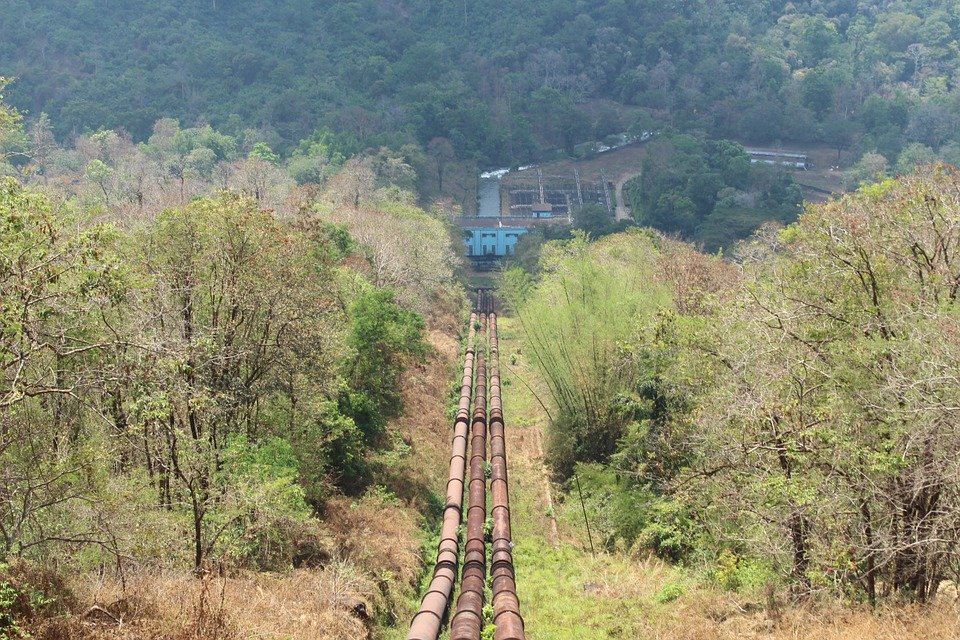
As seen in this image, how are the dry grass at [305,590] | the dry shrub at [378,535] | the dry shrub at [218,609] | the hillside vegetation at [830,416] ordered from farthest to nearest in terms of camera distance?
the dry shrub at [378,535], the hillside vegetation at [830,416], the dry grass at [305,590], the dry shrub at [218,609]

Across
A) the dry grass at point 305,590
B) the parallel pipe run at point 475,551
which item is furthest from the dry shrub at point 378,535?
the parallel pipe run at point 475,551

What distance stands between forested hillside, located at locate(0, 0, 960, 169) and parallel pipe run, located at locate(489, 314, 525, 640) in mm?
54522

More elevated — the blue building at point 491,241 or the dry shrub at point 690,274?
the blue building at point 491,241

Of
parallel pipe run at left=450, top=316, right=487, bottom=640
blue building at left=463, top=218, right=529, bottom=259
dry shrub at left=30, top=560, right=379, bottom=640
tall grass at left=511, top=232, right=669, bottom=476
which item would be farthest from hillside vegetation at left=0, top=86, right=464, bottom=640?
blue building at left=463, top=218, right=529, bottom=259

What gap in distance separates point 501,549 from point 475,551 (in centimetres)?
69

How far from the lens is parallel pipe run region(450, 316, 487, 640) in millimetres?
14242

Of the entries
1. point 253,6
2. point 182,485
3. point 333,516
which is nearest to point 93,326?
point 182,485

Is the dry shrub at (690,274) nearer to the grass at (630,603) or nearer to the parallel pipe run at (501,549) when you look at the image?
the grass at (630,603)

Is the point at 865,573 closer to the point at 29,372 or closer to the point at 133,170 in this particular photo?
the point at 29,372

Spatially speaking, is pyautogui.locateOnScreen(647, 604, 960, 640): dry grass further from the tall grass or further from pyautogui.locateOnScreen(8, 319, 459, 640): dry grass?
the tall grass

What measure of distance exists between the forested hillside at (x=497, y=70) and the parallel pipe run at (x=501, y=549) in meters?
54.5

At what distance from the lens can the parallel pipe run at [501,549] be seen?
14086 mm

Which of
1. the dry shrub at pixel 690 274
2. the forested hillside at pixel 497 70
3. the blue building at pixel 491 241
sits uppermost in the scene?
the forested hillside at pixel 497 70

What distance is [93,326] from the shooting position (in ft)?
42.2
